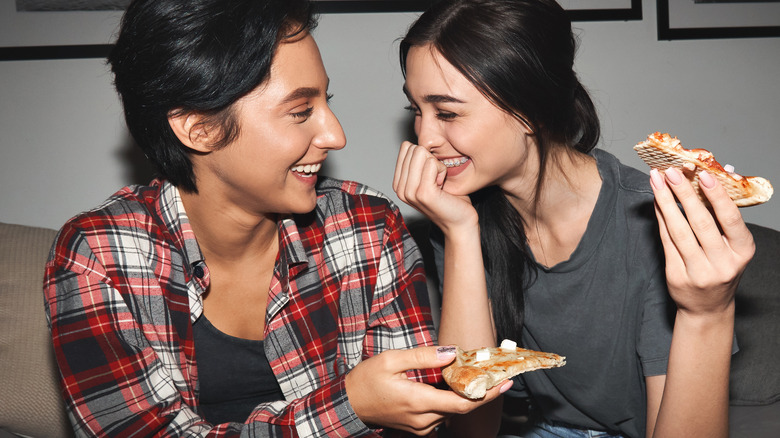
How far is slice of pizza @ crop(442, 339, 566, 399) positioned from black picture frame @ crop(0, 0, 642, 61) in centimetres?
145

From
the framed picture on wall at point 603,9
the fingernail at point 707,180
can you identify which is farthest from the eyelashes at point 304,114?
the framed picture on wall at point 603,9

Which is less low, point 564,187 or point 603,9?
point 603,9

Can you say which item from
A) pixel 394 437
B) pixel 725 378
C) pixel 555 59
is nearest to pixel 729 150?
pixel 555 59

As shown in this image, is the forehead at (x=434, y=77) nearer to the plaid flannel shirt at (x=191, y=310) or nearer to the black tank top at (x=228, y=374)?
the plaid flannel shirt at (x=191, y=310)

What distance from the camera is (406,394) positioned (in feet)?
4.20

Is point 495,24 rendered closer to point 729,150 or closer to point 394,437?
point 394,437

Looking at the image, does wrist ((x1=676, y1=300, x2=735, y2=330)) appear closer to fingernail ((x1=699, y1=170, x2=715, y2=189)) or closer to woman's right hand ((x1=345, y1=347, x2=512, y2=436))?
fingernail ((x1=699, y1=170, x2=715, y2=189))

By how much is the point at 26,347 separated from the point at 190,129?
3.58 feet

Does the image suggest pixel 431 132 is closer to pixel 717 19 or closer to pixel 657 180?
pixel 657 180

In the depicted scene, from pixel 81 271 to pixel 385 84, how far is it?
57.1 inches

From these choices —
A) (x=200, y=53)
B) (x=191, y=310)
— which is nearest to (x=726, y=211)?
(x=200, y=53)

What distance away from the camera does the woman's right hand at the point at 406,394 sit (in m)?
1.26

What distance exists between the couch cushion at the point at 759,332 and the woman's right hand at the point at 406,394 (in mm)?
1369

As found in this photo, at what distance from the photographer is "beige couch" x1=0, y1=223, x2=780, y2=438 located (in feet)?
6.64
